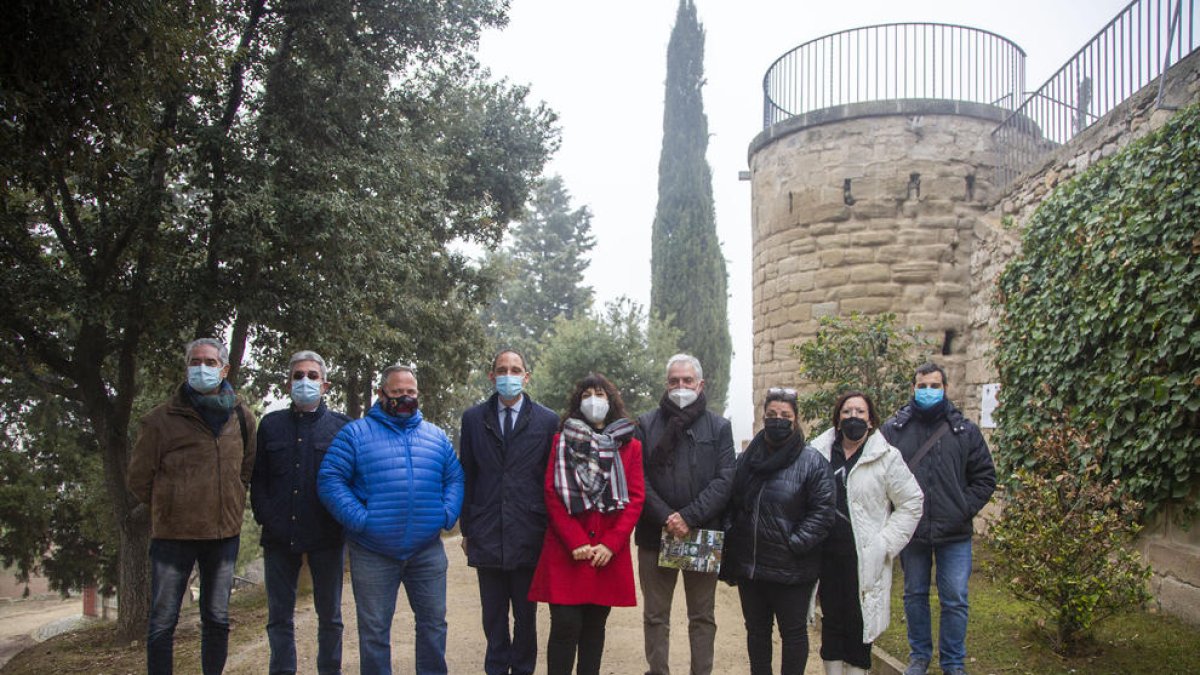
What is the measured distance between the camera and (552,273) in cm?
3331

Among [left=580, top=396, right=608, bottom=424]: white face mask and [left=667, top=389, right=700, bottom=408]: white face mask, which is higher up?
[left=667, top=389, right=700, bottom=408]: white face mask

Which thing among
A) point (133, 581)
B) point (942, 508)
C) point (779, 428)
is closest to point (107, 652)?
point (133, 581)

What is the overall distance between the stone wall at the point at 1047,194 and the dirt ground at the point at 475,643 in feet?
7.86

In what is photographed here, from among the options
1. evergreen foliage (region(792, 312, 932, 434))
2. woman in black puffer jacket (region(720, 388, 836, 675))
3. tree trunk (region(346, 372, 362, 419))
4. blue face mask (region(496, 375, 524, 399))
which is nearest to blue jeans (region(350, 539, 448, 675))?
blue face mask (region(496, 375, 524, 399))

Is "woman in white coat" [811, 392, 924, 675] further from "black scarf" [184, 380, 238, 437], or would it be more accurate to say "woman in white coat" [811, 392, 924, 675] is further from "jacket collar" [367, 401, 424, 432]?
"black scarf" [184, 380, 238, 437]

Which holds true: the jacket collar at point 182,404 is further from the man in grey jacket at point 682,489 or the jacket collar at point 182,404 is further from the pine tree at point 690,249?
the pine tree at point 690,249

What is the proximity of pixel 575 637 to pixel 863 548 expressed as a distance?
1.51 m

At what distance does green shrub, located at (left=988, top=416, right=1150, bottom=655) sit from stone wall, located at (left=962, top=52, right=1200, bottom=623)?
0.56 m

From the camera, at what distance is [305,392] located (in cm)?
440

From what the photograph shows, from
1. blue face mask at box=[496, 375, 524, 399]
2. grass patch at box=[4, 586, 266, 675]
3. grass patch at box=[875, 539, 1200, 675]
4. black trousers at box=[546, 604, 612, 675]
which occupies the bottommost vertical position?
grass patch at box=[4, 586, 266, 675]

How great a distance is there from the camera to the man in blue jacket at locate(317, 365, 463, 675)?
4070 millimetres

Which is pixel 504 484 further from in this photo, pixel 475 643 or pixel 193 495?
pixel 475 643

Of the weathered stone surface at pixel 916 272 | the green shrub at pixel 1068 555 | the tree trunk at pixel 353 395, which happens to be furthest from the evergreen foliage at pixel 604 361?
the green shrub at pixel 1068 555


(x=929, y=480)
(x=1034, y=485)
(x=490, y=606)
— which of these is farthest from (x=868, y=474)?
(x=490, y=606)
